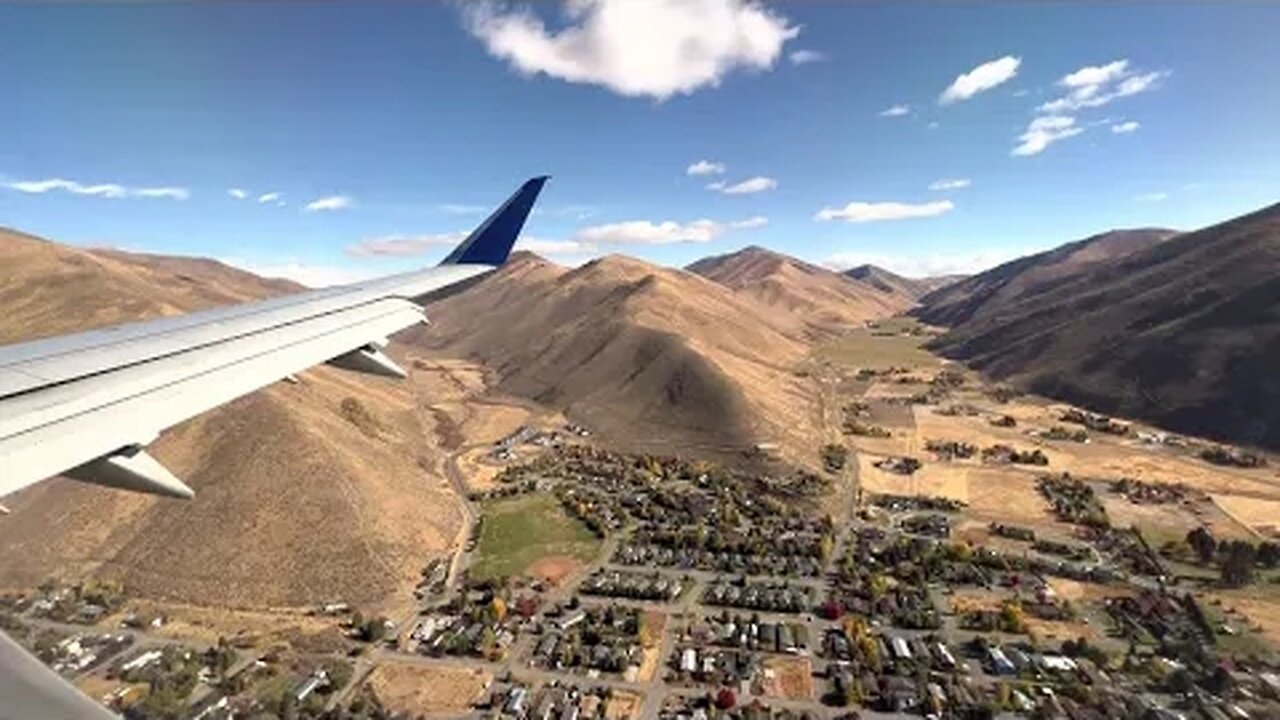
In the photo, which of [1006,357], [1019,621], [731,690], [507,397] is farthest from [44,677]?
[1006,357]

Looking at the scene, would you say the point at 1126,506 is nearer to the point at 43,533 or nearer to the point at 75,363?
the point at 75,363

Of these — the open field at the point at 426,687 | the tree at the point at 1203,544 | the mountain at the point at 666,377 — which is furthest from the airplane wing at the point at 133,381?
the mountain at the point at 666,377

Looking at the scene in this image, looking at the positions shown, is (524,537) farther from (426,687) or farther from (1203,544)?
(1203,544)

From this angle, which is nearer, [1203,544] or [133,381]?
[133,381]

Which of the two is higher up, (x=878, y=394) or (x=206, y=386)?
(x=206, y=386)

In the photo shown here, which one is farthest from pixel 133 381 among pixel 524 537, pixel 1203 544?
pixel 1203 544
